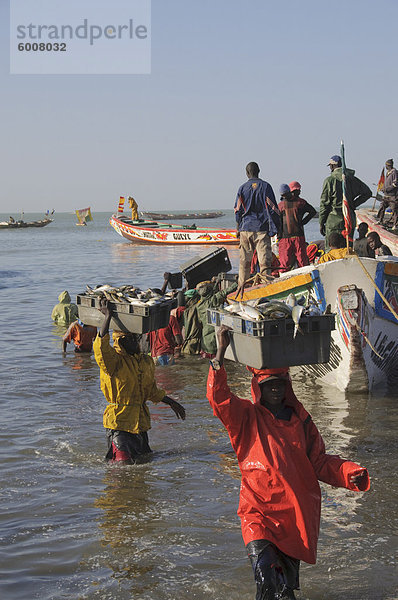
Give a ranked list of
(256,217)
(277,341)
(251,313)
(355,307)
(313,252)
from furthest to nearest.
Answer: (313,252) → (256,217) → (355,307) → (251,313) → (277,341)

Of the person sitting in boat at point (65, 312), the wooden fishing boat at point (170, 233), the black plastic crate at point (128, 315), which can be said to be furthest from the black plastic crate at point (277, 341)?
the wooden fishing boat at point (170, 233)

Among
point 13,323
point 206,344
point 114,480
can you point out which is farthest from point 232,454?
point 13,323

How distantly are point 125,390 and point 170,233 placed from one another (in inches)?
1617

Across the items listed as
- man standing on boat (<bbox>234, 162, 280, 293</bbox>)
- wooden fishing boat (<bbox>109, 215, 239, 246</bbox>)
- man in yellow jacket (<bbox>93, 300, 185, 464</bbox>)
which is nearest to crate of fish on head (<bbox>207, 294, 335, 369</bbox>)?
man in yellow jacket (<bbox>93, 300, 185, 464</bbox>)

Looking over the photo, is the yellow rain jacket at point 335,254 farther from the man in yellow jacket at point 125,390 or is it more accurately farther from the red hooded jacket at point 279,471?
the red hooded jacket at point 279,471

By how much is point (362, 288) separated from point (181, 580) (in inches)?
197

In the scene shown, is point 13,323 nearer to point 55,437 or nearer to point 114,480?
point 55,437

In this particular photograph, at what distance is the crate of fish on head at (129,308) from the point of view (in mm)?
5848

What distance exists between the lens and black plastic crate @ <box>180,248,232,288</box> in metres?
13.2

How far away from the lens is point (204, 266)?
13.5m

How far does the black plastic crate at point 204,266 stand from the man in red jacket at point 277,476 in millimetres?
9275

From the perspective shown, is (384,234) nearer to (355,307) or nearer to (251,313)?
(355,307)

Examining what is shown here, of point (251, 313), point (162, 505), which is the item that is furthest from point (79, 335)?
point (251, 313)

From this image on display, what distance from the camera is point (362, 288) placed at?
28.8 feet
